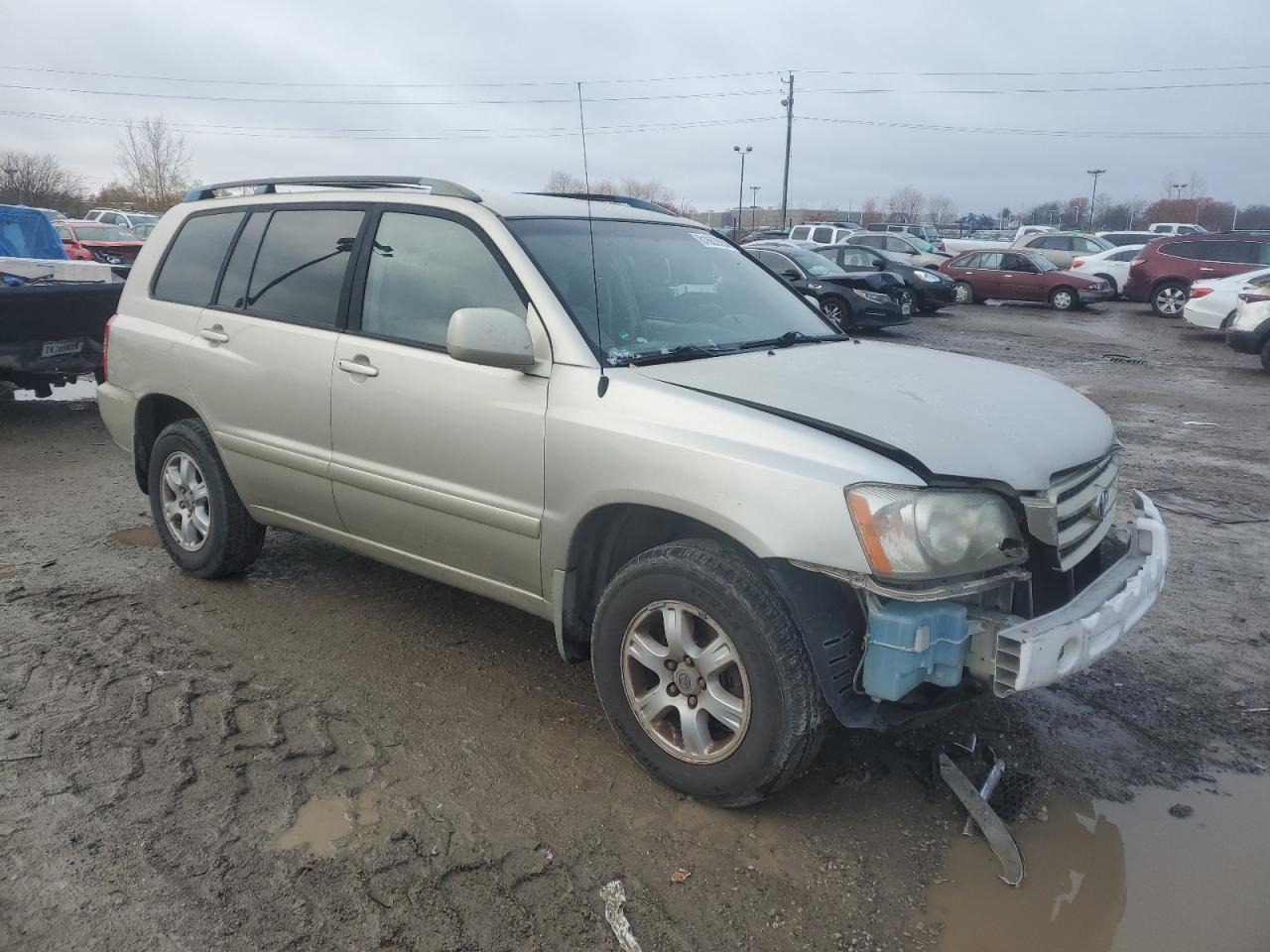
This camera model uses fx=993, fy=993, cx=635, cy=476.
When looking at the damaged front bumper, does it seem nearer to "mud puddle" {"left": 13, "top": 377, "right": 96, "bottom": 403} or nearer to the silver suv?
the silver suv

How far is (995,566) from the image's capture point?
275cm

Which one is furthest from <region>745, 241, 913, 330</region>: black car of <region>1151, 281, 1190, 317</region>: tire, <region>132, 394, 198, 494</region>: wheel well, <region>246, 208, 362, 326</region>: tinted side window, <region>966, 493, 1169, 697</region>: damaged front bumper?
<region>966, 493, 1169, 697</region>: damaged front bumper

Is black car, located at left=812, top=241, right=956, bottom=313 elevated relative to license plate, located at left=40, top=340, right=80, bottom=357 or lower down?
lower down

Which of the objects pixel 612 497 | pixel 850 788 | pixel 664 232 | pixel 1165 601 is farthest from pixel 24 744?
pixel 1165 601

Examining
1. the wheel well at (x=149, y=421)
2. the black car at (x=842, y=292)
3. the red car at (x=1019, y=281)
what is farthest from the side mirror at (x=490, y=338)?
the red car at (x=1019, y=281)

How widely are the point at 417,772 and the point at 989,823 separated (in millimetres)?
1788

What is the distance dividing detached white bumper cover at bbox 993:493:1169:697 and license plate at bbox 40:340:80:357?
8423 mm

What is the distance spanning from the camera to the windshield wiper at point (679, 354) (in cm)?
335

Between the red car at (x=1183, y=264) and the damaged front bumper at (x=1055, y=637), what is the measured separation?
19.9 meters

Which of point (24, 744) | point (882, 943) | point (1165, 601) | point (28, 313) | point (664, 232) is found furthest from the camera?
point (28, 313)

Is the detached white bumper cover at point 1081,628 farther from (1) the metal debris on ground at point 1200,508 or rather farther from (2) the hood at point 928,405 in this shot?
(1) the metal debris on ground at point 1200,508

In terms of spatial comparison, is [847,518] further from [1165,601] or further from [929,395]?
[1165,601]

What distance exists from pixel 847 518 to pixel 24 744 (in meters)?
2.82

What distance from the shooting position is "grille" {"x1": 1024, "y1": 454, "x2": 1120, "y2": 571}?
2.74m
